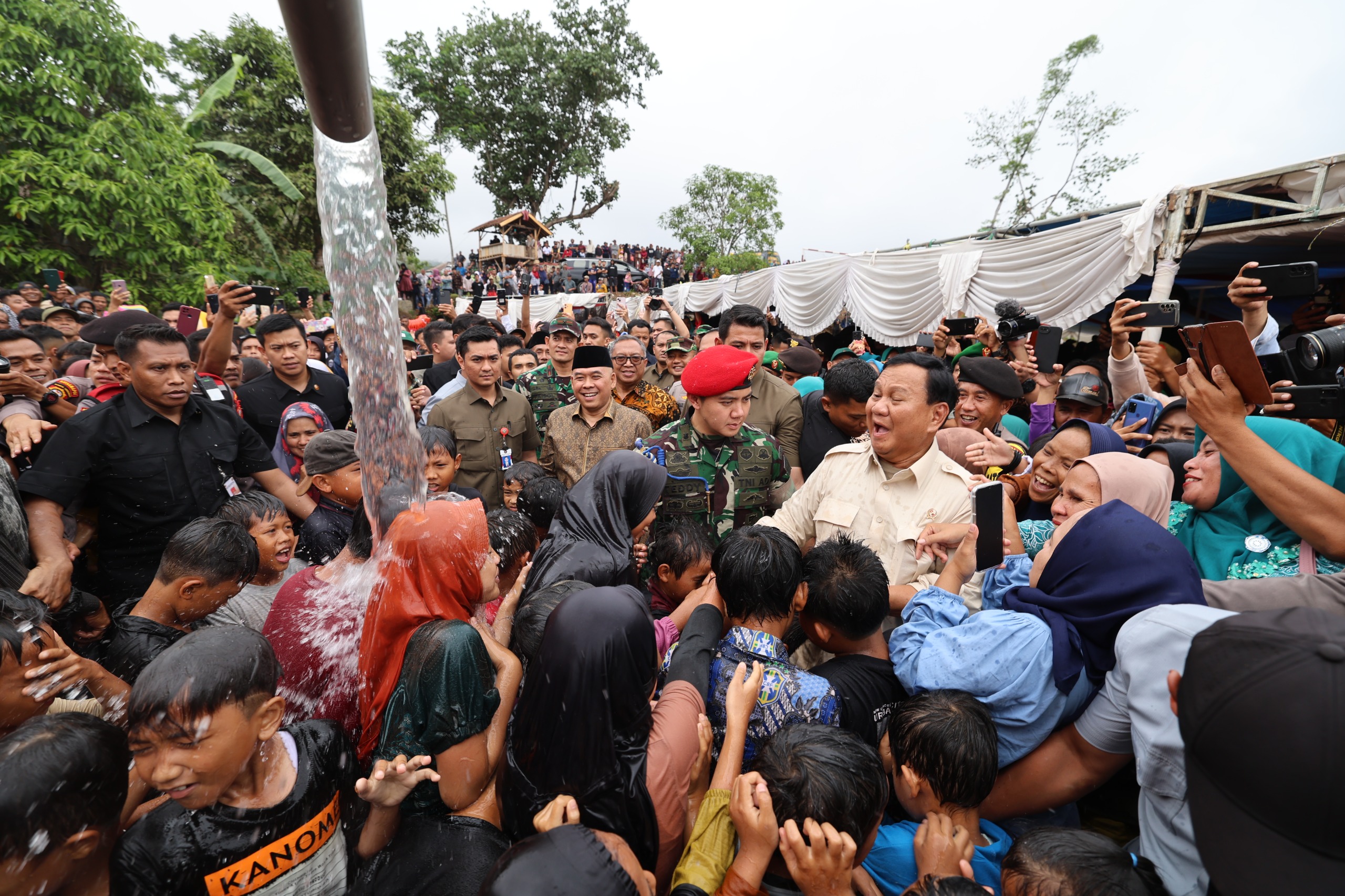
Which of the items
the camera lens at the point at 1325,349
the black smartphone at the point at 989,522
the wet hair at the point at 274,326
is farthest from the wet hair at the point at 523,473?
the camera lens at the point at 1325,349

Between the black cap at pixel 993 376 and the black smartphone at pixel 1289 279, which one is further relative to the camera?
the black cap at pixel 993 376

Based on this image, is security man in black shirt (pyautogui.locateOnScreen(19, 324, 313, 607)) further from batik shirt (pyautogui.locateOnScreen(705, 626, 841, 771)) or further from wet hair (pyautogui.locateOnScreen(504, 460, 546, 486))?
batik shirt (pyautogui.locateOnScreen(705, 626, 841, 771))

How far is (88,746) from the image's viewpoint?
1.28 metres

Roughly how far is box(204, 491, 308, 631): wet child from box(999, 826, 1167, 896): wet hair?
2706 mm

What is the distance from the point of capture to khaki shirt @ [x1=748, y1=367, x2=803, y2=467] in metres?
4.20

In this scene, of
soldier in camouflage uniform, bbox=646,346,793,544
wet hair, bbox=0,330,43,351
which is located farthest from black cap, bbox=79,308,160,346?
soldier in camouflage uniform, bbox=646,346,793,544

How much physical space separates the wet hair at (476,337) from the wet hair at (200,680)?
3164 mm

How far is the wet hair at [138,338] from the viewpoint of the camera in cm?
288

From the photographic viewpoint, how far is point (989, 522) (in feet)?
6.75

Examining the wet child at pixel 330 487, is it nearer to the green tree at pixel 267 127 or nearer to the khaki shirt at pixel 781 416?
the khaki shirt at pixel 781 416

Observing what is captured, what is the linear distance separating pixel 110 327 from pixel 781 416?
430 cm

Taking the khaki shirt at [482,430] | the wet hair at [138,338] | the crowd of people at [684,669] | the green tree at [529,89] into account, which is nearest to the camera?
the crowd of people at [684,669]

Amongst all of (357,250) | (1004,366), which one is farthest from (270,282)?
(1004,366)

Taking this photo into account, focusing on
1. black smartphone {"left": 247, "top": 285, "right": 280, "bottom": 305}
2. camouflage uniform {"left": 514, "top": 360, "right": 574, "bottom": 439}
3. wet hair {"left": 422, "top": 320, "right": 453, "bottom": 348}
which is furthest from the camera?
wet hair {"left": 422, "top": 320, "right": 453, "bottom": 348}
